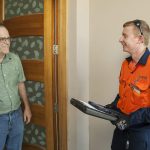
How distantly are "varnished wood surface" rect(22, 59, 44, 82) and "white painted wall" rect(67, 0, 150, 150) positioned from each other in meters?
0.25

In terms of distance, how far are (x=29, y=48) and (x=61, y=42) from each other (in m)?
0.36

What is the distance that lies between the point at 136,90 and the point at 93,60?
0.71m

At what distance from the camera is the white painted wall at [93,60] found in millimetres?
2031

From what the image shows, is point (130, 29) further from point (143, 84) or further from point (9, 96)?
point (9, 96)

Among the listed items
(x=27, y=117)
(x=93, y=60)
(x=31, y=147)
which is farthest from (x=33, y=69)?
(x=31, y=147)

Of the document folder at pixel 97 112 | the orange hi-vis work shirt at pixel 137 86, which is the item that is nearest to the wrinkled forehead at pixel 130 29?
the orange hi-vis work shirt at pixel 137 86

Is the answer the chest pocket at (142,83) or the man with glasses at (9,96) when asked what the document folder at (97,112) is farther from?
the man with glasses at (9,96)

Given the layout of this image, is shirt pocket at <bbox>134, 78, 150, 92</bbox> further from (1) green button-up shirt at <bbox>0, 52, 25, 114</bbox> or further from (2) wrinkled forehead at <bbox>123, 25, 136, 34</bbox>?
(1) green button-up shirt at <bbox>0, 52, 25, 114</bbox>

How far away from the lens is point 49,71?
7.16 ft

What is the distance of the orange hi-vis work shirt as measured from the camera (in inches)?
60.6

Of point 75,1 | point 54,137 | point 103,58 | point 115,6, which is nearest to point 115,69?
point 103,58

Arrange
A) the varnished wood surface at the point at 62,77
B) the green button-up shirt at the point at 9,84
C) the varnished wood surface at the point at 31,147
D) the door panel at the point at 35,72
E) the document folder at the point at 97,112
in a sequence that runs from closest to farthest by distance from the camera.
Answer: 1. the document folder at the point at 97,112
2. the green button-up shirt at the point at 9,84
3. the varnished wood surface at the point at 62,77
4. the door panel at the point at 35,72
5. the varnished wood surface at the point at 31,147

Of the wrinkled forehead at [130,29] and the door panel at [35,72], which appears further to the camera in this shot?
the door panel at [35,72]

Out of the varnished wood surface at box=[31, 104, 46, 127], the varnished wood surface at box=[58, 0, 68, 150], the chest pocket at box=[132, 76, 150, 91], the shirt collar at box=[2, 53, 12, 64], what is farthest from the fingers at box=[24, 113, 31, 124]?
the chest pocket at box=[132, 76, 150, 91]
